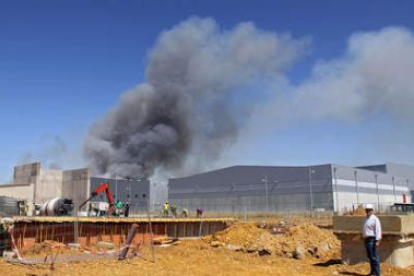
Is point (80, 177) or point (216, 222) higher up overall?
point (80, 177)

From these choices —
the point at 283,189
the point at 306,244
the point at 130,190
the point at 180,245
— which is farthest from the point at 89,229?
the point at 283,189

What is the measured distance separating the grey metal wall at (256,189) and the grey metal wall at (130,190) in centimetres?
1578

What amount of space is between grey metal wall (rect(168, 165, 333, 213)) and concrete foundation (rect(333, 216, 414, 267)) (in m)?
46.8

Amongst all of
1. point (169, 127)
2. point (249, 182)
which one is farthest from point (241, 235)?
point (249, 182)

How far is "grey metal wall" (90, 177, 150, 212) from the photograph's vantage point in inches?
1812

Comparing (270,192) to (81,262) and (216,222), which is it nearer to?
(216,222)

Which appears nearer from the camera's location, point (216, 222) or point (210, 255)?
point (210, 255)

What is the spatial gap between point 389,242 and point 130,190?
136ft

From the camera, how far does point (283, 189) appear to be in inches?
2389

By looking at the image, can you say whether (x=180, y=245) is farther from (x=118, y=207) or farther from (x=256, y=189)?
(x=256, y=189)

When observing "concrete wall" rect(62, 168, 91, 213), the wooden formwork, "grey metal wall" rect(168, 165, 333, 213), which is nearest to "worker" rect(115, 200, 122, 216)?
the wooden formwork

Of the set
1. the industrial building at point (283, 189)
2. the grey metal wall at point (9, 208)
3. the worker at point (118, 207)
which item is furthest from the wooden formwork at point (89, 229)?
the industrial building at point (283, 189)

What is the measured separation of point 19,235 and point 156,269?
7.53 metres

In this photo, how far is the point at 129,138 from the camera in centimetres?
4534
